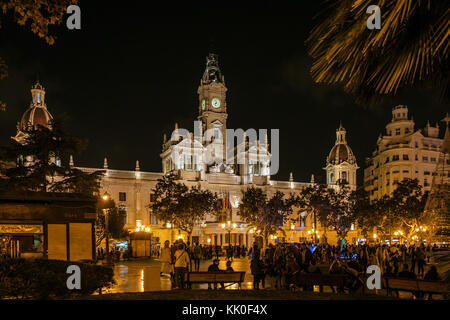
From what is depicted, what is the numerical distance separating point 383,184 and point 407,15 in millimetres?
87407

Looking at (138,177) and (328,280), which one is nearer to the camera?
(328,280)

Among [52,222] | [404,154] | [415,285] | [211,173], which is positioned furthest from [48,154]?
[404,154]

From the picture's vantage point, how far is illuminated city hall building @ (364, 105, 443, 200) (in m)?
80.8

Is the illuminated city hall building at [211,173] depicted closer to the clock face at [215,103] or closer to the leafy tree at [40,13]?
the clock face at [215,103]

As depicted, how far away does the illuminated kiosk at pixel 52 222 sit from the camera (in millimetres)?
16500

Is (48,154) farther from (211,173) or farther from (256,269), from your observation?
(211,173)

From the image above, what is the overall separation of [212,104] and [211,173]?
47.4 feet

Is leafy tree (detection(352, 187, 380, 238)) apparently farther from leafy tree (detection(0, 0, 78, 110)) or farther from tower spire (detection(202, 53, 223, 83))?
leafy tree (detection(0, 0, 78, 110))

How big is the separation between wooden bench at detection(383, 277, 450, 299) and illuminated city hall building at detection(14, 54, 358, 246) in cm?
5367
